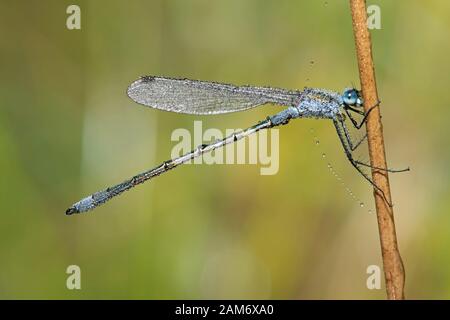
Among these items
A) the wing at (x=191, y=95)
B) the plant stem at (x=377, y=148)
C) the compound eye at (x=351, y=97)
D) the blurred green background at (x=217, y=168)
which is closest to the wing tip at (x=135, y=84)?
the wing at (x=191, y=95)

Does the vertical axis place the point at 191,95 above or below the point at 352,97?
above

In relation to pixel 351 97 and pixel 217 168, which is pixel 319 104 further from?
pixel 217 168

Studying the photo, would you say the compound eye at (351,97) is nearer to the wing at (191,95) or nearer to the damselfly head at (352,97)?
the damselfly head at (352,97)

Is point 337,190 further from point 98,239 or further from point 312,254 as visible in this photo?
point 98,239

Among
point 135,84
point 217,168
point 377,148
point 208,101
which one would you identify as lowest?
point 377,148

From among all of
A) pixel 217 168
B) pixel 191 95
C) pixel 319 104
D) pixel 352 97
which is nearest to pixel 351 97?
pixel 352 97

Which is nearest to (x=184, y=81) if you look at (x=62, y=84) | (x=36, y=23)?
(x=62, y=84)

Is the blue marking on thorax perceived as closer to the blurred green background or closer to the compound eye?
the compound eye
